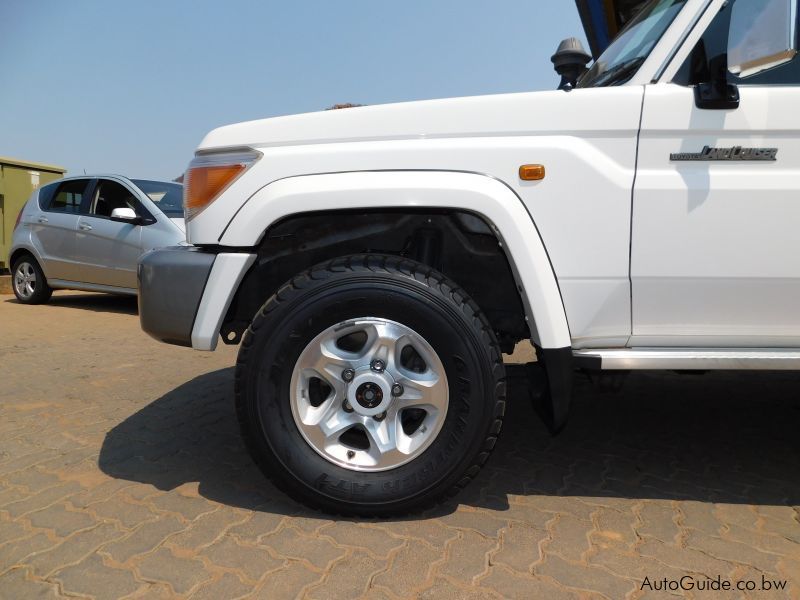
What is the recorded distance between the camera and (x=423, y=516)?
88.0 inches

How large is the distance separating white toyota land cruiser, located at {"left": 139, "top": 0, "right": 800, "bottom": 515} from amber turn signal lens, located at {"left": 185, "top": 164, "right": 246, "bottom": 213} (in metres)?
0.02

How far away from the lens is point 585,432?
10.5ft

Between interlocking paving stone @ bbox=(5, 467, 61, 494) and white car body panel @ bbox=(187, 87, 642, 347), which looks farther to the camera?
interlocking paving stone @ bbox=(5, 467, 61, 494)

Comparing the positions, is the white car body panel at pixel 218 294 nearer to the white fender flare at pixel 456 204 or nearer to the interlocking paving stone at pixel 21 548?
the white fender flare at pixel 456 204

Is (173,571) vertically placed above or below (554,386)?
below

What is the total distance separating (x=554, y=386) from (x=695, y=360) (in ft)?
1.68

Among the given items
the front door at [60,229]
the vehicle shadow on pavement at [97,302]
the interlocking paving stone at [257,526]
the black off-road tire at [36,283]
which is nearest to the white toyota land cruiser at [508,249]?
the interlocking paving stone at [257,526]

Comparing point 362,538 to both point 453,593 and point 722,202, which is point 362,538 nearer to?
point 453,593

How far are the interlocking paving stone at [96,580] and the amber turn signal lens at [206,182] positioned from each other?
130 cm

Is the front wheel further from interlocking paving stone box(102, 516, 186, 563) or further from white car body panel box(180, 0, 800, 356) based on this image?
interlocking paving stone box(102, 516, 186, 563)

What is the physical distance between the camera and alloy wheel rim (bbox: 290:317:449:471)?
2148 millimetres

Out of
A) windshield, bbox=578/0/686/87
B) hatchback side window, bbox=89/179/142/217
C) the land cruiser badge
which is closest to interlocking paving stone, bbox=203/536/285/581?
the land cruiser badge

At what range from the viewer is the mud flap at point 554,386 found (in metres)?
2.12

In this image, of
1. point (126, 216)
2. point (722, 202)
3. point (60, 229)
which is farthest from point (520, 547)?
point (60, 229)
